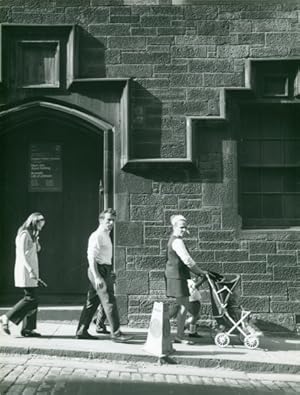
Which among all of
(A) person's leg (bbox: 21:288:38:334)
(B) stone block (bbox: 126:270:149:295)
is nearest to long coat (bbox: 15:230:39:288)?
(A) person's leg (bbox: 21:288:38:334)

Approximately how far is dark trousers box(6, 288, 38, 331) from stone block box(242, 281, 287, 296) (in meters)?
3.34

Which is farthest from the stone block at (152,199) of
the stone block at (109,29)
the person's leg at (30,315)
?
the stone block at (109,29)

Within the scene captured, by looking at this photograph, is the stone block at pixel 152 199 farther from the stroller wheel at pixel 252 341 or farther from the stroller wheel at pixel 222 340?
the stroller wheel at pixel 252 341

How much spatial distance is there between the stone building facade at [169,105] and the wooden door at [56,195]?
80 centimetres

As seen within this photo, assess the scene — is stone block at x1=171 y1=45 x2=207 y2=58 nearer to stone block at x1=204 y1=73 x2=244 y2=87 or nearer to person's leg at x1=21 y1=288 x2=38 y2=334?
stone block at x1=204 y1=73 x2=244 y2=87

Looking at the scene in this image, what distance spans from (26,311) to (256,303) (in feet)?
11.9

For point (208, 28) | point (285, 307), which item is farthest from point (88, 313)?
point (208, 28)

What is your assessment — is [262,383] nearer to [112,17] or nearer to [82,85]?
[82,85]

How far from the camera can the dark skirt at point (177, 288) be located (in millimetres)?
7891

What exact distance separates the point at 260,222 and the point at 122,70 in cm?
341

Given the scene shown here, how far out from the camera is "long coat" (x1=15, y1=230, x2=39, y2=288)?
8.02m

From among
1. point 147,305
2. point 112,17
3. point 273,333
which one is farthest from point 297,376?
A: point 112,17

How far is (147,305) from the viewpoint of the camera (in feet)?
29.9

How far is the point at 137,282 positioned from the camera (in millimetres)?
9125
